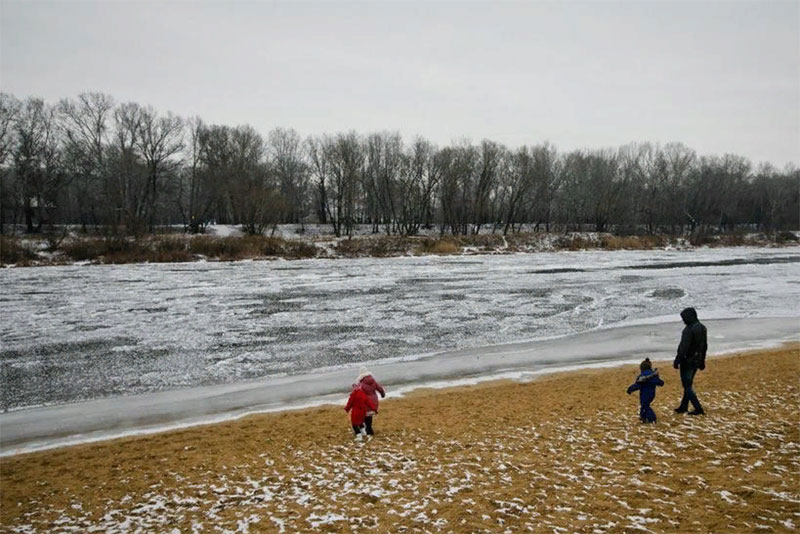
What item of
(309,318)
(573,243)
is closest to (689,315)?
(309,318)

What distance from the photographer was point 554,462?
717 centimetres

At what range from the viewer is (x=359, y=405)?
8602 mm

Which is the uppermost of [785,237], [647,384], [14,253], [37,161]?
[37,161]

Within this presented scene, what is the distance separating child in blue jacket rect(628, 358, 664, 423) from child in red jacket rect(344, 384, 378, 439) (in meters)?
4.29

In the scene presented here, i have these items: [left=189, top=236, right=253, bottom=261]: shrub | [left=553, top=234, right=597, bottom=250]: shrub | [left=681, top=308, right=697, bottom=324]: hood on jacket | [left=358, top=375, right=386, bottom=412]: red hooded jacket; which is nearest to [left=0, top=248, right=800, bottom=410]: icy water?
[left=358, top=375, right=386, bottom=412]: red hooded jacket

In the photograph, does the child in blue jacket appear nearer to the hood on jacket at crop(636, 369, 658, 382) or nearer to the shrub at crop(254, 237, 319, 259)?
the hood on jacket at crop(636, 369, 658, 382)

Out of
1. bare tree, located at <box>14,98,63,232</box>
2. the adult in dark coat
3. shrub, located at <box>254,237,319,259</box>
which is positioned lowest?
the adult in dark coat

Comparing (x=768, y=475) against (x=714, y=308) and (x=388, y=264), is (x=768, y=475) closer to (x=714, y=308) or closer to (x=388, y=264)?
(x=714, y=308)

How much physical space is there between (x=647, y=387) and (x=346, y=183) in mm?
61707

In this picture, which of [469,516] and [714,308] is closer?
[469,516]

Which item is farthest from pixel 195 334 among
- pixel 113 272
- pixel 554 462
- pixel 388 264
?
pixel 388 264

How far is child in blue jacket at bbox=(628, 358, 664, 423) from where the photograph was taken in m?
8.60

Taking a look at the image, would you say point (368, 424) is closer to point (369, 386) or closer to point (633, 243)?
point (369, 386)

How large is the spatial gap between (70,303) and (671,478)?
77.0ft
